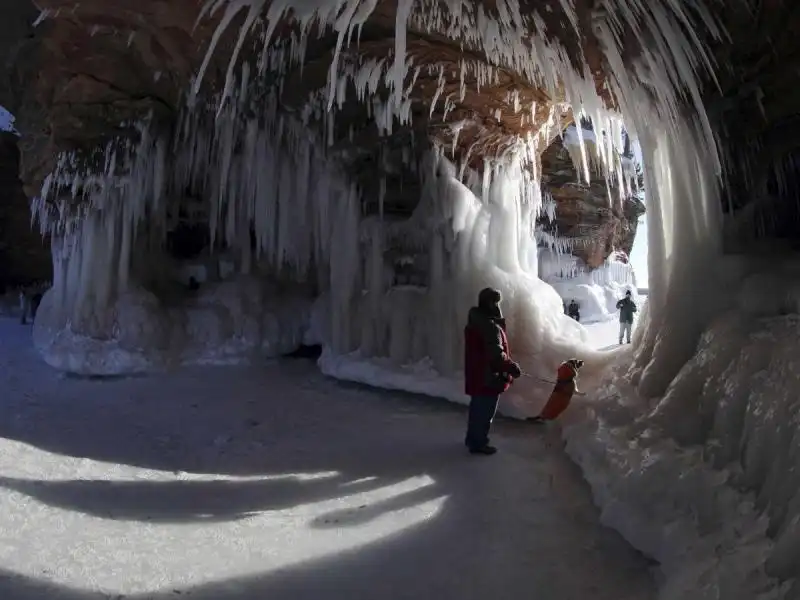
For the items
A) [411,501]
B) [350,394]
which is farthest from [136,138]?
[411,501]

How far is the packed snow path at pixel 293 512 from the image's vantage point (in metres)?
2.34

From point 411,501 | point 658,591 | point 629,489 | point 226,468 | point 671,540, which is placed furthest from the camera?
point 226,468

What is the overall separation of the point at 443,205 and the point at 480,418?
3.58 m

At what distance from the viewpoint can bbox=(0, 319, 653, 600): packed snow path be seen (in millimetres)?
2342

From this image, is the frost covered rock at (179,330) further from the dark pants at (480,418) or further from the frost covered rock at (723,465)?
the frost covered rock at (723,465)

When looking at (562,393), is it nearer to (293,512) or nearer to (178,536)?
(293,512)

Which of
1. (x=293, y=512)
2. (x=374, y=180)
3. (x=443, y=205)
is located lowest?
(x=293, y=512)

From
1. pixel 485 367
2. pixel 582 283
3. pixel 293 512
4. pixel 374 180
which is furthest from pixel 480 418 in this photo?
pixel 582 283

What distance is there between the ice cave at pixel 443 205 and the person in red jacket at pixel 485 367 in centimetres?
73

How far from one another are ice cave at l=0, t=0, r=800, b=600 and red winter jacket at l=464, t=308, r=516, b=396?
2.63 feet

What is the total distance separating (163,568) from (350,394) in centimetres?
439

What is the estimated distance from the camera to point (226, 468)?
159 inches

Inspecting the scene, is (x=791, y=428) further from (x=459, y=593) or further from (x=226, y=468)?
(x=226, y=468)

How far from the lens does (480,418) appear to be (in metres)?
4.19
